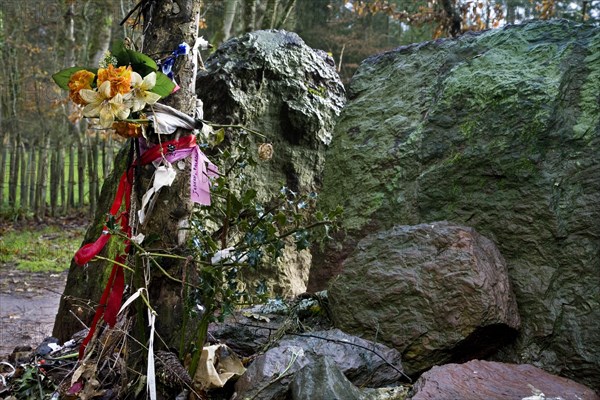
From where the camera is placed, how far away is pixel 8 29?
14.0 metres

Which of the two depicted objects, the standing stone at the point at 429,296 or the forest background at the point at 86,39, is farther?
the forest background at the point at 86,39

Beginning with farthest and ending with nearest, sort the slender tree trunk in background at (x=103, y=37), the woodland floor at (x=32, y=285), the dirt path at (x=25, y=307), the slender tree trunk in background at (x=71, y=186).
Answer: the slender tree trunk in background at (x=71, y=186)
the slender tree trunk in background at (x=103, y=37)
the woodland floor at (x=32, y=285)
the dirt path at (x=25, y=307)

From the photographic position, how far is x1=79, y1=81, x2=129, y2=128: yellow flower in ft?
6.76

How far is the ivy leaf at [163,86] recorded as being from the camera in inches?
84.4

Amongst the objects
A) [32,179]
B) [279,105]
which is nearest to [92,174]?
[32,179]

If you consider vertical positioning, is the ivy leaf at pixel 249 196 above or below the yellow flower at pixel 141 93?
below

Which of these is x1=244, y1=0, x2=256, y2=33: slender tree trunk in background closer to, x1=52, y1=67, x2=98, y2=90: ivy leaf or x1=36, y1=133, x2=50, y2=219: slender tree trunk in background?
x1=36, y1=133, x2=50, y2=219: slender tree trunk in background

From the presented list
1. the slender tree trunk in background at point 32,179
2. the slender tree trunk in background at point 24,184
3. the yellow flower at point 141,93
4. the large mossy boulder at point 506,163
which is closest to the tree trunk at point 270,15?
the large mossy boulder at point 506,163

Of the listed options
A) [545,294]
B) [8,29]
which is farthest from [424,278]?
[8,29]

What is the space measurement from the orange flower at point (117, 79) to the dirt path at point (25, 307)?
2025 millimetres

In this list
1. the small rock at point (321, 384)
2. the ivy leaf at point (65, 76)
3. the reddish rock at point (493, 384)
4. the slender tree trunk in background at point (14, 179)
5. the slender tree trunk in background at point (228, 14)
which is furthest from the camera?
the slender tree trunk in background at point (14, 179)

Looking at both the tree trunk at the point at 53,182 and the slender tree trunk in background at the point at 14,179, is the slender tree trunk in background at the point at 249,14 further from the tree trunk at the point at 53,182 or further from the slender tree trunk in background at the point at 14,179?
the slender tree trunk in background at the point at 14,179

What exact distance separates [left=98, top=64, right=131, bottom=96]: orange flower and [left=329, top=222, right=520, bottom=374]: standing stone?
1.15 m

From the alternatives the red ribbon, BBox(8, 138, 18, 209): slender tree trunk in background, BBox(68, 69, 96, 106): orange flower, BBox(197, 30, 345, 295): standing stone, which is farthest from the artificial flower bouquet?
BBox(8, 138, 18, 209): slender tree trunk in background
